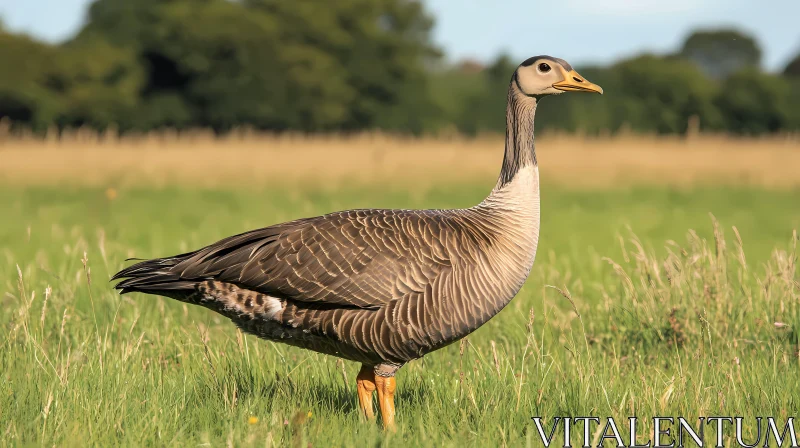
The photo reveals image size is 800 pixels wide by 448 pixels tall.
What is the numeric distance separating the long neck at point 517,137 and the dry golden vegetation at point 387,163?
2098cm

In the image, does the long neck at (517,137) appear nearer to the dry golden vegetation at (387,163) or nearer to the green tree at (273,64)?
the dry golden vegetation at (387,163)

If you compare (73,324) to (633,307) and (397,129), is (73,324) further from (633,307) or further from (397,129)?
(397,129)

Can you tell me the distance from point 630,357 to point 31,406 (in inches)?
161

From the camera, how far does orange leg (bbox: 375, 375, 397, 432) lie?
5.41 metres

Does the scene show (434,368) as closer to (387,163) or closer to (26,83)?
(387,163)

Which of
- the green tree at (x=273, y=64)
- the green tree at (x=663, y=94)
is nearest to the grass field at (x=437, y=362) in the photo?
the green tree at (x=273, y=64)

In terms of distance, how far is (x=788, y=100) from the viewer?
74.6 meters

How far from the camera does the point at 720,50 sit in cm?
11825

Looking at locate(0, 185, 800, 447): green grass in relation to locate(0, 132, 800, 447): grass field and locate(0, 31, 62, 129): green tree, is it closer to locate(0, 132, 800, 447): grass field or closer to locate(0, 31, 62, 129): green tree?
locate(0, 132, 800, 447): grass field

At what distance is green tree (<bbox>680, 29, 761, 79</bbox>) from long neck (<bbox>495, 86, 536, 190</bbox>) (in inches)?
4539

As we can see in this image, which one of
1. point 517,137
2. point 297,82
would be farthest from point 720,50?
point 517,137

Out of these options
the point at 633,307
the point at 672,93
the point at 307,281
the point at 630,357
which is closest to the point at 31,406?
the point at 307,281

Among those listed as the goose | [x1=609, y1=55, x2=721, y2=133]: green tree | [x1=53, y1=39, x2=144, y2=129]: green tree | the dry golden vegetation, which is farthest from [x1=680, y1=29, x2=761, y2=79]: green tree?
the goose

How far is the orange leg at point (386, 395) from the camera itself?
541 centimetres
